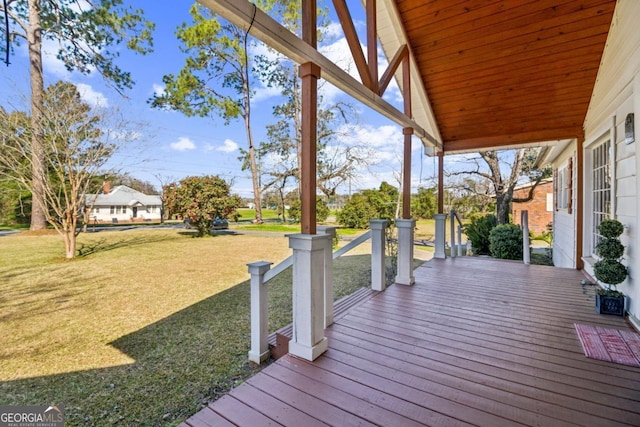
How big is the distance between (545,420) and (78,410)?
311 cm

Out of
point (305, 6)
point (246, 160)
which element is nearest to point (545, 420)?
point (305, 6)

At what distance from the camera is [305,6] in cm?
219

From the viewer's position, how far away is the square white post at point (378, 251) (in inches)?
138

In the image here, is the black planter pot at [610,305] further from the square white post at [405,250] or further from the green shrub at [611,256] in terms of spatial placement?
the square white post at [405,250]

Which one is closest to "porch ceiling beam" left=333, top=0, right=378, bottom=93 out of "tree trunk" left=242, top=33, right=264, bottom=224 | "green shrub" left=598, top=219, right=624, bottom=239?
"green shrub" left=598, top=219, right=624, bottom=239

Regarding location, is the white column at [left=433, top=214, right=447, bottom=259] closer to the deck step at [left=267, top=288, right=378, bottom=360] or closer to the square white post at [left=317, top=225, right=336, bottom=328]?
the deck step at [left=267, top=288, right=378, bottom=360]

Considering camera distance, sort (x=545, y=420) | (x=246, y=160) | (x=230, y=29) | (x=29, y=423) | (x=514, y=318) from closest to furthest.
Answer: (x=545, y=420), (x=29, y=423), (x=514, y=318), (x=230, y=29), (x=246, y=160)

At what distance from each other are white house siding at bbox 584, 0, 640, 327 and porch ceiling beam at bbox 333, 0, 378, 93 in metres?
2.27

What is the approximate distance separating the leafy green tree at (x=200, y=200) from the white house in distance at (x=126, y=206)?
52.9 ft

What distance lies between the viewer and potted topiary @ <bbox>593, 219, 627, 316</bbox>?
2898 mm

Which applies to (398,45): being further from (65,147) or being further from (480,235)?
(65,147)

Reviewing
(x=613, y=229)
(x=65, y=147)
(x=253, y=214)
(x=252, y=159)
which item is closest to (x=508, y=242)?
(x=613, y=229)

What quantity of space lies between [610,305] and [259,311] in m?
3.44

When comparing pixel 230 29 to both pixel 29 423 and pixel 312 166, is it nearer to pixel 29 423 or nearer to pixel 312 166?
pixel 312 166
